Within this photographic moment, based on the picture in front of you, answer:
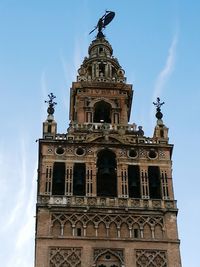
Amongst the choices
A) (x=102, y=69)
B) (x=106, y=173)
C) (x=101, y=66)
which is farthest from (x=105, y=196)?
(x=101, y=66)

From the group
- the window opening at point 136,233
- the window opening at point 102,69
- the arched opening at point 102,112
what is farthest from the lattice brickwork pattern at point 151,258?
the window opening at point 102,69

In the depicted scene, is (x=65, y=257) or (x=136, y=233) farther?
(x=136, y=233)

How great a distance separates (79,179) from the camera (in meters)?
41.7

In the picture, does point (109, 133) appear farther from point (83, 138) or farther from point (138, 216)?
point (138, 216)

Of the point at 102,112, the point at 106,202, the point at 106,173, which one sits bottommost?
the point at 106,202

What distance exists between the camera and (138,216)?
1575 inches

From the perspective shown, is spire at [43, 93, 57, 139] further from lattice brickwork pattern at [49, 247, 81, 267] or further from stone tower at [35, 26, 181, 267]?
lattice brickwork pattern at [49, 247, 81, 267]

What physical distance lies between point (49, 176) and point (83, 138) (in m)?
3.26

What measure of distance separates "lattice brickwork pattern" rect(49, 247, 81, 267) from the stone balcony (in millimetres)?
2573

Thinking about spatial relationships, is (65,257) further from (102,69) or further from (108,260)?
(102,69)

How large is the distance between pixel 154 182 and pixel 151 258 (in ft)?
16.4

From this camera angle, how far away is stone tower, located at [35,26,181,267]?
126ft

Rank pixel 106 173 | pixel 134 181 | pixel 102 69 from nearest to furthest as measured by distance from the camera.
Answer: pixel 134 181
pixel 106 173
pixel 102 69

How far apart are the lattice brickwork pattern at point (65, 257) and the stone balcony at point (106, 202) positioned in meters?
2.57
